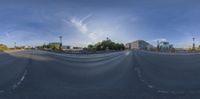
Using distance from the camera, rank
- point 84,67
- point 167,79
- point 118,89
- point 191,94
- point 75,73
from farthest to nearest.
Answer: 1. point 84,67
2. point 75,73
3. point 167,79
4. point 118,89
5. point 191,94

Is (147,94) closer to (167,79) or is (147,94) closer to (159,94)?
(159,94)

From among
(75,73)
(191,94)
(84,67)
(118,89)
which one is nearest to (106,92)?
(118,89)

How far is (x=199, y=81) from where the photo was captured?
52.3ft

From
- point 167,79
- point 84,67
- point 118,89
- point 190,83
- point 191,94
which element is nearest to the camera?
point 191,94

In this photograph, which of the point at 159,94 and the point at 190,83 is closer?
the point at 159,94

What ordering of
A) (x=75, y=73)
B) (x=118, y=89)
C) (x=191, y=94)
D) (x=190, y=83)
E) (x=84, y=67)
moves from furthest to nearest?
(x=84, y=67) → (x=75, y=73) → (x=190, y=83) → (x=118, y=89) → (x=191, y=94)

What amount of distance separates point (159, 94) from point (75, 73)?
7348 mm

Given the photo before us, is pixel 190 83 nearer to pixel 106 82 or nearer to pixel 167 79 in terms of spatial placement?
pixel 167 79

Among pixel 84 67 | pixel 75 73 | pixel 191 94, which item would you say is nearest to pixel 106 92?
pixel 191 94

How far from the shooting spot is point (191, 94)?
41.7 ft

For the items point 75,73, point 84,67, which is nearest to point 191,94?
point 75,73

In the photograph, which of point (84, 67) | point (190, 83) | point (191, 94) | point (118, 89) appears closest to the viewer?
point (191, 94)

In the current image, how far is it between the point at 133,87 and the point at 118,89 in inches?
27.4

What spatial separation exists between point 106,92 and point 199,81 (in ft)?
14.8
